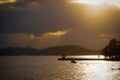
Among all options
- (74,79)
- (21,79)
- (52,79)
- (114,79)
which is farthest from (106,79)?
(21,79)

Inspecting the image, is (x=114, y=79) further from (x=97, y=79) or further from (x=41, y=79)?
(x=41, y=79)

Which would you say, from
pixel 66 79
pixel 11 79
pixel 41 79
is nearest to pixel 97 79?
pixel 66 79

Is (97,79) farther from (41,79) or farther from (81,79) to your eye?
(41,79)

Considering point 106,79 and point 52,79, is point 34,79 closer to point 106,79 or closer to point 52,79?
point 52,79

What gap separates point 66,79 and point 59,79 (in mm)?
2331

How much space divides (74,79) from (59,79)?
520cm

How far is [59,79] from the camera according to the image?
111m

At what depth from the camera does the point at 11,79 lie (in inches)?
4350

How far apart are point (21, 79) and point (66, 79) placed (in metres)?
14.8

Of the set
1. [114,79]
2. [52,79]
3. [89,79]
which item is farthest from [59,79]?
[114,79]

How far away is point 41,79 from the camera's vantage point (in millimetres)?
109125

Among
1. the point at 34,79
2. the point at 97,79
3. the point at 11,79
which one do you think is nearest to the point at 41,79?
the point at 34,79

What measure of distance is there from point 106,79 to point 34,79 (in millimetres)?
23434

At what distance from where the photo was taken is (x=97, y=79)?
108 m
